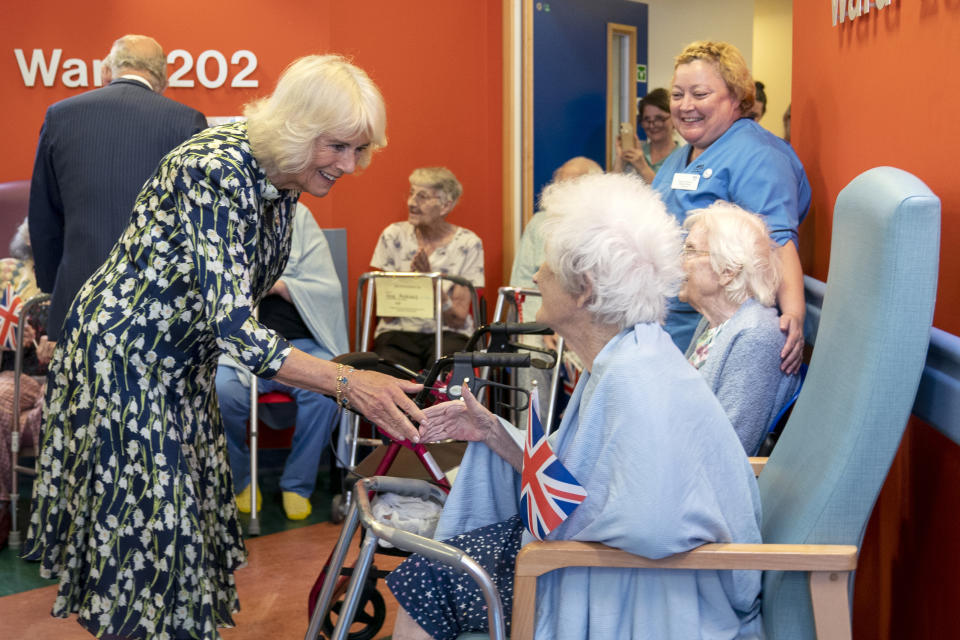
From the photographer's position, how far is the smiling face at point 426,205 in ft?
15.1

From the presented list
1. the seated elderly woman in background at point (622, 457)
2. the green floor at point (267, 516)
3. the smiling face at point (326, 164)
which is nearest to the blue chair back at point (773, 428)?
the seated elderly woman in background at point (622, 457)

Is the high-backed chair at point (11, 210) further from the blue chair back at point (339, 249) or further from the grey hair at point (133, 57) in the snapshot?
the grey hair at point (133, 57)

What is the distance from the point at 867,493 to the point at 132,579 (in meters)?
1.41

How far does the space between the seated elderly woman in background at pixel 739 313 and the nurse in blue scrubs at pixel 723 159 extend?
226 mm

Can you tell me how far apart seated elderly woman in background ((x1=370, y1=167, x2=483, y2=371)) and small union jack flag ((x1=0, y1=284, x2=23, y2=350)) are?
1.49 m

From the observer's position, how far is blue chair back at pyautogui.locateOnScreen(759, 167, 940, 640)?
57.3 inches

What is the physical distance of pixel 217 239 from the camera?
1.80 meters

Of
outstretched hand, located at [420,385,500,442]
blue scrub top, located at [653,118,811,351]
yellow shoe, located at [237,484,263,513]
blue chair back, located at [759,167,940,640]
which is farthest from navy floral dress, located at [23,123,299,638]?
yellow shoe, located at [237,484,263,513]

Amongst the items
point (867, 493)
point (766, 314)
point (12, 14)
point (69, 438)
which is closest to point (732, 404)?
point (766, 314)

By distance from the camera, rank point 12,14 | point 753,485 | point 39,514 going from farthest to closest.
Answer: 1. point 12,14
2. point 39,514
3. point 753,485

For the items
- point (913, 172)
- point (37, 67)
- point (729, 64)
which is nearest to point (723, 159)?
point (729, 64)

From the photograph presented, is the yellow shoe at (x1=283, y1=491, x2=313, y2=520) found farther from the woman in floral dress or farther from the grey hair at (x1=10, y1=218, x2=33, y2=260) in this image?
the woman in floral dress

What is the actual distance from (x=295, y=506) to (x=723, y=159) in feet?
7.46

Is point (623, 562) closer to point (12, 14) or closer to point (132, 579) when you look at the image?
point (132, 579)
